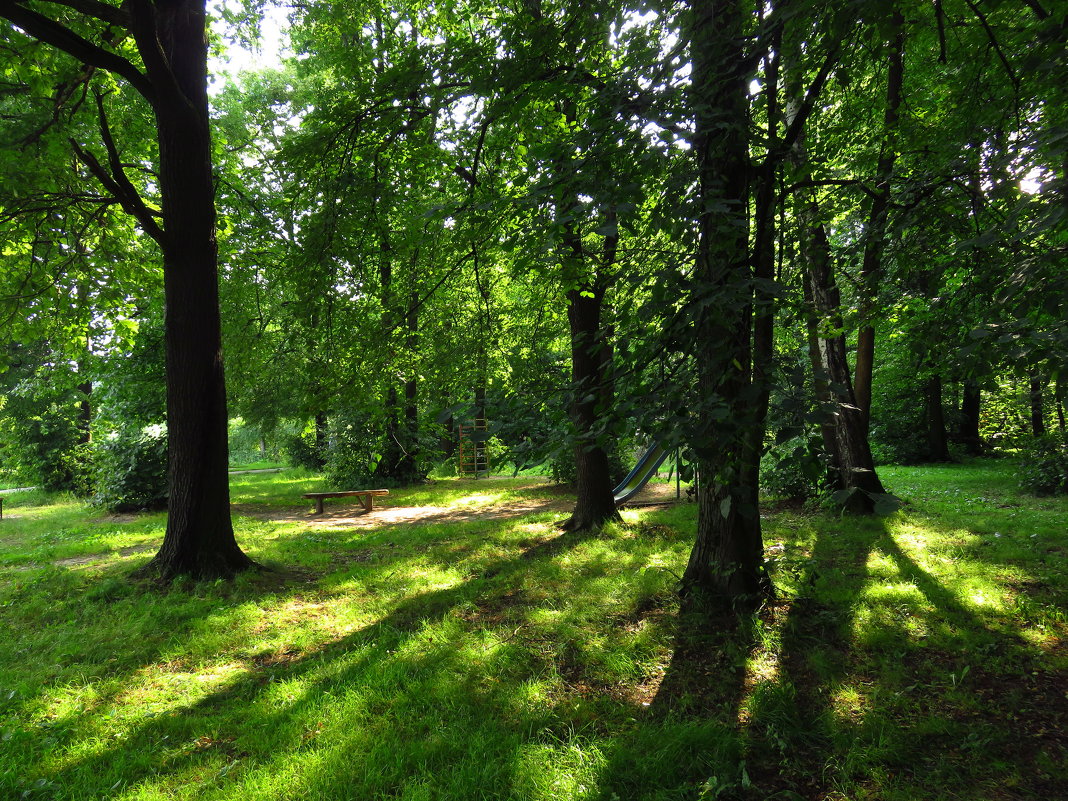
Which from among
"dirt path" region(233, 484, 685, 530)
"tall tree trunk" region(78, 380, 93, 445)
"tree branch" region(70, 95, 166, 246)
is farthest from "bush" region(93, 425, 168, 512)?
"tree branch" region(70, 95, 166, 246)

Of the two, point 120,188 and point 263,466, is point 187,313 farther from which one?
point 263,466

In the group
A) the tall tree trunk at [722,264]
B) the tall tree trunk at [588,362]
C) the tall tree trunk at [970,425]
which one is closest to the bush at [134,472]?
the tall tree trunk at [588,362]

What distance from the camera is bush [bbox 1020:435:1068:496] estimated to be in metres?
9.46

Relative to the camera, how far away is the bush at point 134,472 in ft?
39.1

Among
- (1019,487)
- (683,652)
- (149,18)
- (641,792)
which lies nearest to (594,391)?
(641,792)

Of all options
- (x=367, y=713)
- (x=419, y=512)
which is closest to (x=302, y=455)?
(x=419, y=512)

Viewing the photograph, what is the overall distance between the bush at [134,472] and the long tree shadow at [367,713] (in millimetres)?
9978

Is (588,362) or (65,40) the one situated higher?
(65,40)

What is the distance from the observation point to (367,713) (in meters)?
3.22

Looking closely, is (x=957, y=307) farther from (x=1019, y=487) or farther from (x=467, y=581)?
(x=1019, y=487)

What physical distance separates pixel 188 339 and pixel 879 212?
256 inches

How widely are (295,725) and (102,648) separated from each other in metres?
2.25

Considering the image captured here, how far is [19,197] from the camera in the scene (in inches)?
259

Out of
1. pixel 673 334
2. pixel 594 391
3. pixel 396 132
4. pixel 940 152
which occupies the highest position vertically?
pixel 396 132
